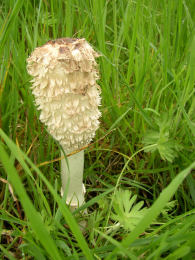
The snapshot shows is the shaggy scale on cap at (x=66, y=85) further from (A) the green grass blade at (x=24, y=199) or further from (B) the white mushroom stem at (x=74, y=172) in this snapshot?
(A) the green grass blade at (x=24, y=199)

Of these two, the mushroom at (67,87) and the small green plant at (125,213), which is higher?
the mushroom at (67,87)

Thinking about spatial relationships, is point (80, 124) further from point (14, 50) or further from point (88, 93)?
point (14, 50)

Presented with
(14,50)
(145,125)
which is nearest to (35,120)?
(14,50)

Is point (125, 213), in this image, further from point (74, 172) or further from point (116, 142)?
point (116, 142)

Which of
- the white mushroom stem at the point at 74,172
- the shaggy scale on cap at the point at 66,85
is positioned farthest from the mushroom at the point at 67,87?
the white mushroom stem at the point at 74,172

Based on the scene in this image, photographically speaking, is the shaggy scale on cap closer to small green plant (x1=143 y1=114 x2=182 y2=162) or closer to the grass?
the grass

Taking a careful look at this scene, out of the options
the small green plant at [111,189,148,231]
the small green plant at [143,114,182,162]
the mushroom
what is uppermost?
the mushroom

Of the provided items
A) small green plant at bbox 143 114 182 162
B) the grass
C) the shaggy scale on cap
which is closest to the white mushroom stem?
the grass

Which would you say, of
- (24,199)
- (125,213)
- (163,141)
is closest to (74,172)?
(125,213)
